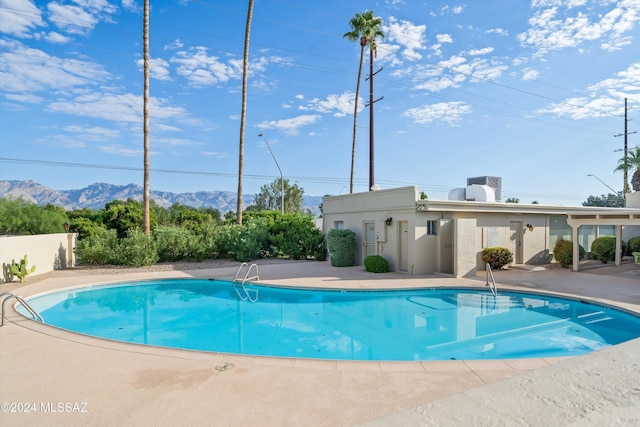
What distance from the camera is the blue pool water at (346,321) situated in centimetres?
717

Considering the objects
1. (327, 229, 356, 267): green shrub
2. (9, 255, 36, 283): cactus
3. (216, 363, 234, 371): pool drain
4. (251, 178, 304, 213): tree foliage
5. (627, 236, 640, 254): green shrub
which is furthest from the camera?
(251, 178, 304, 213): tree foliage

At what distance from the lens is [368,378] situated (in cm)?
457

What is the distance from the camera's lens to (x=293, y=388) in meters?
4.28

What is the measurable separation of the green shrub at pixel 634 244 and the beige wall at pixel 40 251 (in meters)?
27.1

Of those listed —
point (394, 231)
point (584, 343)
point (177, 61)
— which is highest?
point (177, 61)

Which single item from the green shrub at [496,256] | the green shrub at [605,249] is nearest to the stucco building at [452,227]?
the green shrub at [496,256]

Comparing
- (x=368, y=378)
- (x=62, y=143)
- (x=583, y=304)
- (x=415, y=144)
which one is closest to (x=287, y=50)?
(x=415, y=144)

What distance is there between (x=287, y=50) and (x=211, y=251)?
1257 cm

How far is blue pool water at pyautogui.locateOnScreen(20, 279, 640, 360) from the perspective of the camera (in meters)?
7.17

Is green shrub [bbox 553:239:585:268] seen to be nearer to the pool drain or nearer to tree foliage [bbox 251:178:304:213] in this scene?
the pool drain

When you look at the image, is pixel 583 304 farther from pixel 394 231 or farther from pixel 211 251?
pixel 211 251

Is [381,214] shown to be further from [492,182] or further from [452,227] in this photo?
[492,182]

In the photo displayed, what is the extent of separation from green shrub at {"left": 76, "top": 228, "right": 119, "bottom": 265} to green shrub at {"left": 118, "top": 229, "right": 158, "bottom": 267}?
0.34 meters

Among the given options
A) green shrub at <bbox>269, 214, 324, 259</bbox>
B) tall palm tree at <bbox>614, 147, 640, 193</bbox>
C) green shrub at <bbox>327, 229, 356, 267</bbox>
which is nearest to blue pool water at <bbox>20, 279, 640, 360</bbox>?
green shrub at <bbox>327, 229, 356, 267</bbox>
